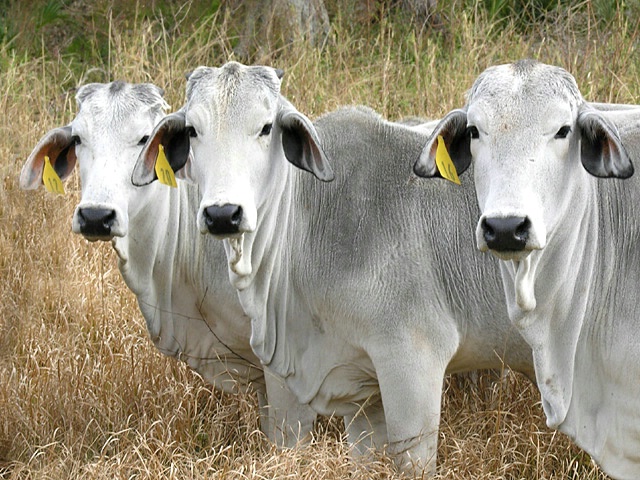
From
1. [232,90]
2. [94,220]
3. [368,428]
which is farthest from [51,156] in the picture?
[368,428]

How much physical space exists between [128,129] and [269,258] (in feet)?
3.01

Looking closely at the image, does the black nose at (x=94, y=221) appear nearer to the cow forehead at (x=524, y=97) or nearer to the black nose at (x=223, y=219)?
the black nose at (x=223, y=219)

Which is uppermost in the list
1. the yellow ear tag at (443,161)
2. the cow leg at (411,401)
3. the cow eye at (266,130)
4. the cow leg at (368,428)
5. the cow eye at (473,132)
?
the cow eye at (473,132)

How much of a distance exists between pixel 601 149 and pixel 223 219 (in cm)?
139

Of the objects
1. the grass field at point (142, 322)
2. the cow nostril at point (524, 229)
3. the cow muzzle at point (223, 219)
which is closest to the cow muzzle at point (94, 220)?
the cow muzzle at point (223, 219)

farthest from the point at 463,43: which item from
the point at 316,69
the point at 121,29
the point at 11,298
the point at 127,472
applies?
the point at 127,472

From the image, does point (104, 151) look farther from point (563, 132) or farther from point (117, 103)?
point (563, 132)

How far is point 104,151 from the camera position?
4.97 m

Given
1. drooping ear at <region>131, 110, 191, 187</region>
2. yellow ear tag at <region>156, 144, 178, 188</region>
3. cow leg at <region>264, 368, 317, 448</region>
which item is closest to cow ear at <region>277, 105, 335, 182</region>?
drooping ear at <region>131, 110, 191, 187</region>

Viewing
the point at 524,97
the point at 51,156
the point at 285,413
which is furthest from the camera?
the point at 51,156

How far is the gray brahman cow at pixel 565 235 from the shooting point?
3650mm

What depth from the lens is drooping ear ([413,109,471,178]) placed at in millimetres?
4031

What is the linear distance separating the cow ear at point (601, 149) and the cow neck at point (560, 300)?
5.6 inches

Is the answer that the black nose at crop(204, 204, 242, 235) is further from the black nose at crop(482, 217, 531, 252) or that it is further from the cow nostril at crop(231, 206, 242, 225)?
the black nose at crop(482, 217, 531, 252)
